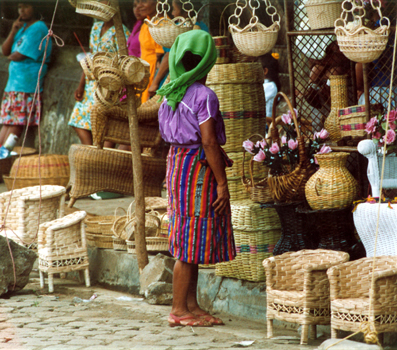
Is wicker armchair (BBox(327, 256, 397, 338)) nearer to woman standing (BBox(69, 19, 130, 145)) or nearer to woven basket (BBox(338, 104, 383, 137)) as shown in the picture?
woven basket (BBox(338, 104, 383, 137))

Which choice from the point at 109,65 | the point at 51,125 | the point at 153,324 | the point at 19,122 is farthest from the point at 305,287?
the point at 51,125

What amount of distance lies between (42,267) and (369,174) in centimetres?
291

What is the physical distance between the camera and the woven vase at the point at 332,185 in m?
4.74

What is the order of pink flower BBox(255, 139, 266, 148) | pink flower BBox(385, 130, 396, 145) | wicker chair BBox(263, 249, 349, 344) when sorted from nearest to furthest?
wicker chair BBox(263, 249, 349, 344)
pink flower BBox(385, 130, 396, 145)
pink flower BBox(255, 139, 266, 148)

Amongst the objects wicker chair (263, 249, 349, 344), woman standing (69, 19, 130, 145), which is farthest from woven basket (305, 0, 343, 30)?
woman standing (69, 19, 130, 145)

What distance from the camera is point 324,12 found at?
5.20m

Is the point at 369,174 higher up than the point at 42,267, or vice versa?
the point at 369,174

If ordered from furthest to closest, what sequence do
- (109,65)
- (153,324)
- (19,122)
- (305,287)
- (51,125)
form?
(51,125) → (19,122) → (109,65) → (153,324) → (305,287)

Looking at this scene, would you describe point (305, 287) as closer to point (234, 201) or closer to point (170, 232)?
point (170, 232)

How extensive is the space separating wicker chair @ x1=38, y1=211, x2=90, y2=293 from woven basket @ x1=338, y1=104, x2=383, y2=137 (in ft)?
7.79

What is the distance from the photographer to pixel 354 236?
501 cm

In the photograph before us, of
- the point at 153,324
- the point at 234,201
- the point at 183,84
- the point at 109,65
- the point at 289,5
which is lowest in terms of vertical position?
the point at 153,324

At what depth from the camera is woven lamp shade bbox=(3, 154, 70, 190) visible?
7801 millimetres

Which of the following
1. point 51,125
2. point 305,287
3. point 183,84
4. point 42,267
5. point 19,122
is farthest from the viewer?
point 51,125
